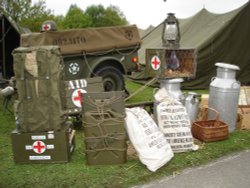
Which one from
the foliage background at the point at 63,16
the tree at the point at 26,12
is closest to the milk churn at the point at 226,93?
the foliage background at the point at 63,16

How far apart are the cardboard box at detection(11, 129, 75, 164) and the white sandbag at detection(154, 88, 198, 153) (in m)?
1.36

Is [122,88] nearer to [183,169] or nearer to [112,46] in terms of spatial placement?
[112,46]

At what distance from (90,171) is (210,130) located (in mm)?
1999

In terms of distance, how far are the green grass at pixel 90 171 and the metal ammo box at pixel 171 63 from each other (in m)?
1.65

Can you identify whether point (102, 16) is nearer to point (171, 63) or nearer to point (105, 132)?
point (171, 63)

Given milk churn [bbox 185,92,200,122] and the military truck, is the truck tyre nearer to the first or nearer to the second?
the military truck

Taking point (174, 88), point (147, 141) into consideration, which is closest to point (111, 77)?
point (174, 88)

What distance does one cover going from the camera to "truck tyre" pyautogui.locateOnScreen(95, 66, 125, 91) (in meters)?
7.07

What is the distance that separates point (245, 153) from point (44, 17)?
83.2 feet

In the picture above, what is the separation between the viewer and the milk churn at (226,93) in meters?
5.56

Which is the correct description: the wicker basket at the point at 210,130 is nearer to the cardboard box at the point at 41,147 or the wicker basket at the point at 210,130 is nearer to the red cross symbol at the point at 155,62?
the red cross symbol at the point at 155,62

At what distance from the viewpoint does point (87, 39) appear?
6914 mm

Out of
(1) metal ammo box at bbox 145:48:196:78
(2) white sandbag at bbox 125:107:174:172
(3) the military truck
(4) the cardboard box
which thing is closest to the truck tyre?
(3) the military truck

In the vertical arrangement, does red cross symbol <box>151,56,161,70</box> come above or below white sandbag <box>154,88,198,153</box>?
above
